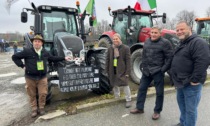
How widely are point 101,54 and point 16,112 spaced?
2.52 metres

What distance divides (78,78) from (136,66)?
8.98 feet

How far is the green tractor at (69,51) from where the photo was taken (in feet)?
16.1

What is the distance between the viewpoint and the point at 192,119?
126 inches

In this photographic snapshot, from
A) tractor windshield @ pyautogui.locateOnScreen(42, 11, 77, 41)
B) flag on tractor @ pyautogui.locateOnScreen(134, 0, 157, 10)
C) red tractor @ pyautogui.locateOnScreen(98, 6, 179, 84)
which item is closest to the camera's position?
tractor windshield @ pyautogui.locateOnScreen(42, 11, 77, 41)

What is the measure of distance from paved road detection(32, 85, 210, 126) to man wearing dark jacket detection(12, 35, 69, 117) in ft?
2.13

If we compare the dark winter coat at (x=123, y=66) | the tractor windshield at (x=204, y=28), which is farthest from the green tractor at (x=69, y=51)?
the tractor windshield at (x=204, y=28)

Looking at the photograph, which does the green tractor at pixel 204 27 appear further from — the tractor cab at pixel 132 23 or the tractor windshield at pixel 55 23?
the tractor windshield at pixel 55 23

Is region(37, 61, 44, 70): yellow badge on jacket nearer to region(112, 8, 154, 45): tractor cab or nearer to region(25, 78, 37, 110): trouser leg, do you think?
region(25, 78, 37, 110): trouser leg

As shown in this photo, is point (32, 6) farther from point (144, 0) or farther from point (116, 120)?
point (144, 0)

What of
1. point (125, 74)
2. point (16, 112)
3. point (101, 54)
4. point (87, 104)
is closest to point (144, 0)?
point (101, 54)

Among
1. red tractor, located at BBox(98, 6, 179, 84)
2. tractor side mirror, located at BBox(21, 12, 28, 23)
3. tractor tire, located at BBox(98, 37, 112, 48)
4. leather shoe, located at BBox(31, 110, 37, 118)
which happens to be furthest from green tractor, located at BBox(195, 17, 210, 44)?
leather shoe, located at BBox(31, 110, 37, 118)

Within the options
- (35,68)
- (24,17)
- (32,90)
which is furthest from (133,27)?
(32,90)

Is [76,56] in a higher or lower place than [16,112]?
higher

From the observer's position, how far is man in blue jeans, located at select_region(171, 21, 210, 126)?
2.93 metres
